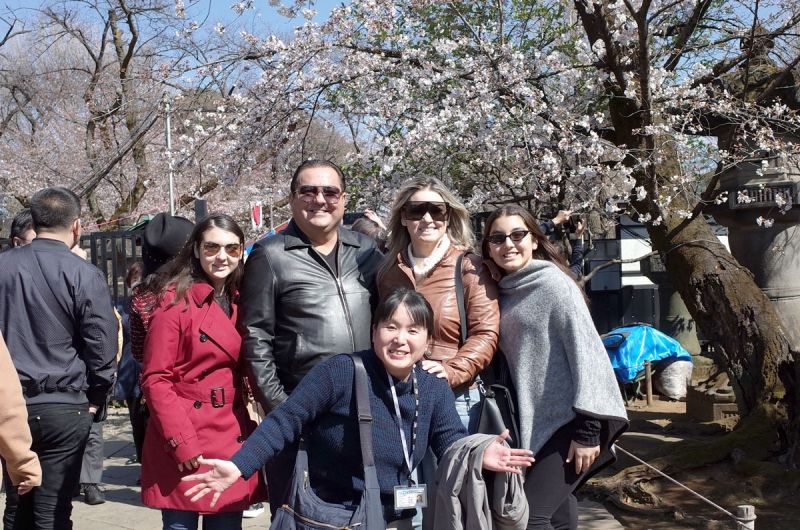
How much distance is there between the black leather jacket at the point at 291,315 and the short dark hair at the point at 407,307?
0.48m

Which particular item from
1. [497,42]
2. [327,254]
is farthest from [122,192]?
[327,254]

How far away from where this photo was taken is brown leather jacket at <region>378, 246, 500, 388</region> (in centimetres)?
323

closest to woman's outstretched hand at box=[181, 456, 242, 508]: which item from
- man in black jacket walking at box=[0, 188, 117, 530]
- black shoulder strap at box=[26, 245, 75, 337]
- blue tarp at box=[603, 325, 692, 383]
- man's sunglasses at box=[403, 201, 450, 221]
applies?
man's sunglasses at box=[403, 201, 450, 221]

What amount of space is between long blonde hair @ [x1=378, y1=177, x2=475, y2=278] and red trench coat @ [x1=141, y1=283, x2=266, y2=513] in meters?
0.71

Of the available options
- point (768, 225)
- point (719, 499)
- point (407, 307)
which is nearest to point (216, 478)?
point (407, 307)

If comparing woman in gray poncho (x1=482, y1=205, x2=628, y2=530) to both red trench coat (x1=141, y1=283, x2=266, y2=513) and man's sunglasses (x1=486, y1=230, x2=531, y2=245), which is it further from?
red trench coat (x1=141, y1=283, x2=266, y2=513)

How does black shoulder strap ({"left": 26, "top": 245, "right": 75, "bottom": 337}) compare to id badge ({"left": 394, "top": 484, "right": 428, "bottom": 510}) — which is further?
black shoulder strap ({"left": 26, "top": 245, "right": 75, "bottom": 337})

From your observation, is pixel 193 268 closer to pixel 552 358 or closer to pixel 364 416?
pixel 364 416

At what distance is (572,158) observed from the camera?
751cm

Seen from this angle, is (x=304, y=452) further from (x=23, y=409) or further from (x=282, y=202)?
(x=282, y=202)

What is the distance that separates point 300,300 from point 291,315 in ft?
0.22

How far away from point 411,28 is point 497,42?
1636mm

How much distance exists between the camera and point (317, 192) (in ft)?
11.1

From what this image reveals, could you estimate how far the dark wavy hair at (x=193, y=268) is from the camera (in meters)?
3.48
